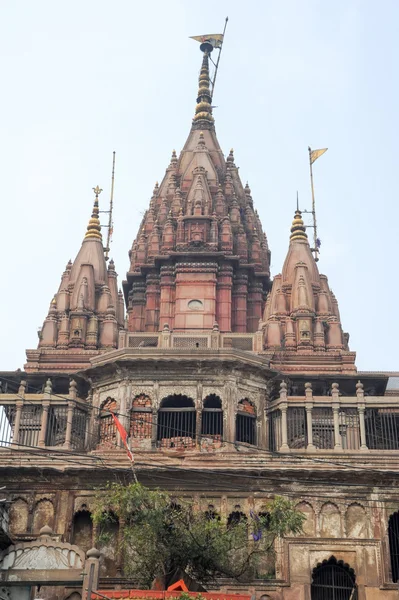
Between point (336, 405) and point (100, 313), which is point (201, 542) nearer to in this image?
point (336, 405)

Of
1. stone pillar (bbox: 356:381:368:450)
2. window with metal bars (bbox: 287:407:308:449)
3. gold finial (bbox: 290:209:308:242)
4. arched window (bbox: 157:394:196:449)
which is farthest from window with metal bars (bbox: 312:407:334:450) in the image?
gold finial (bbox: 290:209:308:242)

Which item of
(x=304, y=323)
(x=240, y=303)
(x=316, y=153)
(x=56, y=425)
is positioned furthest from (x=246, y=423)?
(x=316, y=153)

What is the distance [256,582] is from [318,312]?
52.1 feet

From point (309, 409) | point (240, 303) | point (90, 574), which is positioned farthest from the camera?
point (240, 303)

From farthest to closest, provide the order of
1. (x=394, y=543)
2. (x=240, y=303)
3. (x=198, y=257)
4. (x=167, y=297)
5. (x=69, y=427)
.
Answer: (x=240, y=303) → (x=198, y=257) → (x=167, y=297) → (x=69, y=427) → (x=394, y=543)

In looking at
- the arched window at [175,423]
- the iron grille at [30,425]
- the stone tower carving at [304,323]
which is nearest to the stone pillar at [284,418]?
the arched window at [175,423]

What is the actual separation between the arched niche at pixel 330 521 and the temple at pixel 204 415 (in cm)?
4

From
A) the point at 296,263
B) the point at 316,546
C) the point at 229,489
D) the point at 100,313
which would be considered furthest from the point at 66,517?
the point at 296,263

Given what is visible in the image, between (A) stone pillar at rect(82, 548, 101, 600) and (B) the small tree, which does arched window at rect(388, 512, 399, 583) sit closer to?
(B) the small tree

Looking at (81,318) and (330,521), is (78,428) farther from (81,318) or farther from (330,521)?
(330,521)

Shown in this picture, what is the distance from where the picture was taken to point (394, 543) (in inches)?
1314

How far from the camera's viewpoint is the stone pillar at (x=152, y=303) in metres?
47.2

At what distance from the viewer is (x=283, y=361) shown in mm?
42062

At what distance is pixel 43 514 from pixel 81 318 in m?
12.3
